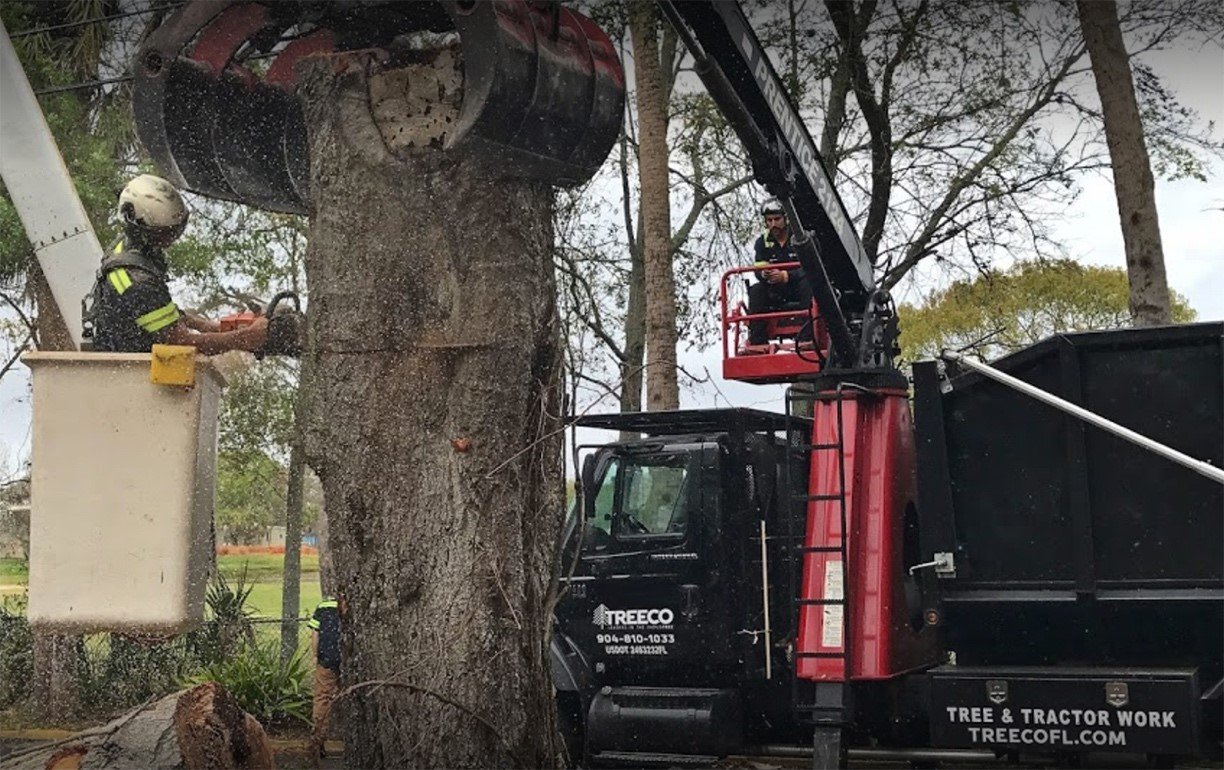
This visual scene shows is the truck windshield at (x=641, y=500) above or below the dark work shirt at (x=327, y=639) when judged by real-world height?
above

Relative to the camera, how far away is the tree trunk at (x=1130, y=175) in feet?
30.9

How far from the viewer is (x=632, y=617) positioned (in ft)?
27.3

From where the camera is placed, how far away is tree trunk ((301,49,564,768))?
455 centimetres

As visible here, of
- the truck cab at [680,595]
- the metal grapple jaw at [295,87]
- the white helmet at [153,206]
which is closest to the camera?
the metal grapple jaw at [295,87]

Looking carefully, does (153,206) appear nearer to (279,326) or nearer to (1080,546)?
(279,326)

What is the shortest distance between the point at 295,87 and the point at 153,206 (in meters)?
0.94

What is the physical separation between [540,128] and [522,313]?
24.9 inches

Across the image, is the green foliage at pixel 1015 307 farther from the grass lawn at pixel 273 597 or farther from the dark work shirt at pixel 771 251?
the grass lawn at pixel 273 597

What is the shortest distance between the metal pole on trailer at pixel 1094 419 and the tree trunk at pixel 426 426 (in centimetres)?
302

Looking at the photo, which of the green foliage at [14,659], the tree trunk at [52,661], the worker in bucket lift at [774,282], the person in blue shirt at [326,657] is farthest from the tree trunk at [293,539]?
the worker in bucket lift at [774,282]

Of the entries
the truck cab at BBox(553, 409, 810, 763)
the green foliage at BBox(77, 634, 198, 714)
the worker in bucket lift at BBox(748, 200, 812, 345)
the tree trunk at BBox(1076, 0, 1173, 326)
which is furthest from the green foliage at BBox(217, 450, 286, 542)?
the tree trunk at BBox(1076, 0, 1173, 326)

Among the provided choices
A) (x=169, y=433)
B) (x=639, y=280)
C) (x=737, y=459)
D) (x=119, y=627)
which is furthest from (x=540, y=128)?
(x=639, y=280)

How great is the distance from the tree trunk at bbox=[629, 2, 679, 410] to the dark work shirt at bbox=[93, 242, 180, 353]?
714cm

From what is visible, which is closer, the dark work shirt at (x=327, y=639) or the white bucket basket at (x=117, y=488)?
the white bucket basket at (x=117, y=488)
